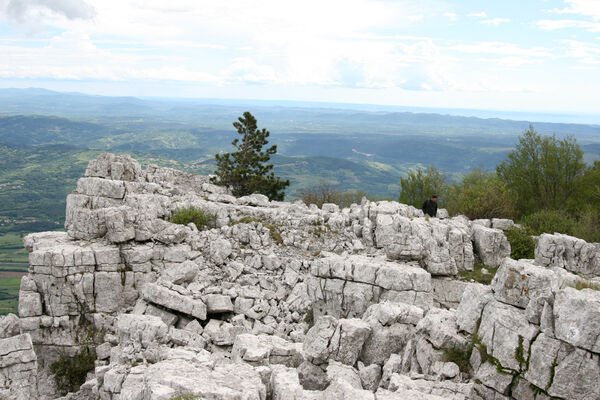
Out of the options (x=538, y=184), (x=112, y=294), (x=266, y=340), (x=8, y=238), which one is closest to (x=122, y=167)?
(x=112, y=294)

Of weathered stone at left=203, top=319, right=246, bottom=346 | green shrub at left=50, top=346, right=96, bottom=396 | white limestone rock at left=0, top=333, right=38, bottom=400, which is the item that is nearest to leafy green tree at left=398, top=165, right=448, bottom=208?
weathered stone at left=203, top=319, right=246, bottom=346

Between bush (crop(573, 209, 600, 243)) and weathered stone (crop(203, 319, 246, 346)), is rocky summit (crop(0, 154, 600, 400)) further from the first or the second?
bush (crop(573, 209, 600, 243))

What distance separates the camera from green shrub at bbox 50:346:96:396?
827 inches

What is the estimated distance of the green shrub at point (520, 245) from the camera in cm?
2669

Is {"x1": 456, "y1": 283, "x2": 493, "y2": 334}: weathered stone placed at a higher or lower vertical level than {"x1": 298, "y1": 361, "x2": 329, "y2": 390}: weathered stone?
higher

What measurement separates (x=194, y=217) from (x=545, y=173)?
3610 centimetres

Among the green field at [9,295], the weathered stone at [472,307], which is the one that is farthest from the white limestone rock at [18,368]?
the green field at [9,295]

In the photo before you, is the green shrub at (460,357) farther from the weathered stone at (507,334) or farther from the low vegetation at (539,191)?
the low vegetation at (539,191)

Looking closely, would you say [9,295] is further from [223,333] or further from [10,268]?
[223,333]

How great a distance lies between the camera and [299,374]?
563 inches

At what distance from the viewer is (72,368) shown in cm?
2158

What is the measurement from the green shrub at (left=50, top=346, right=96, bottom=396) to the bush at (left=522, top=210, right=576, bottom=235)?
3092 centimetres

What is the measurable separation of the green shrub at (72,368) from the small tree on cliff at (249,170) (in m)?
24.7

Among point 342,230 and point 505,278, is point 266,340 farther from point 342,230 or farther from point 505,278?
point 342,230
